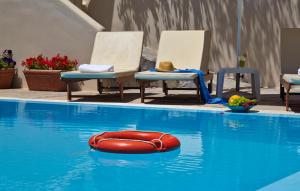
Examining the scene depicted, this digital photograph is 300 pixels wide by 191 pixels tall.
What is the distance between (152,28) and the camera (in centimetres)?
1266

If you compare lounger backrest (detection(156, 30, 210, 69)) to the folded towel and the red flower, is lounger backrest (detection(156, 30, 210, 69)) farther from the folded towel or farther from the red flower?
the red flower

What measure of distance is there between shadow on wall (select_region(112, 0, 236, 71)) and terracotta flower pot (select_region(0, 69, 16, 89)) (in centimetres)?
275

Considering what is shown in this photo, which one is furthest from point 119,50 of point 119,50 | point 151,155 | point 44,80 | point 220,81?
point 151,155

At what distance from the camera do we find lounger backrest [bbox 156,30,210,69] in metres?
9.77

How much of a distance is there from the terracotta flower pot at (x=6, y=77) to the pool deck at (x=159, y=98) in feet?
1.04

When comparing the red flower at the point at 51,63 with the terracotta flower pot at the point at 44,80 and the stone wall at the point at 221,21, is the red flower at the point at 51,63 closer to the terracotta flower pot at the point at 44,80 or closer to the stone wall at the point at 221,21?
the terracotta flower pot at the point at 44,80

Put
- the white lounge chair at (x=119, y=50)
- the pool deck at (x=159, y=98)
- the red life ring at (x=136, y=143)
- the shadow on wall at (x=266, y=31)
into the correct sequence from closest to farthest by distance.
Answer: the red life ring at (x=136, y=143), the pool deck at (x=159, y=98), the white lounge chair at (x=119, y=50), the shadow on wall at (x=266, y=31)

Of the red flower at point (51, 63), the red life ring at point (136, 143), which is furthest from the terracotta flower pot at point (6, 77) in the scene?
the red life ring at point (136, 143)

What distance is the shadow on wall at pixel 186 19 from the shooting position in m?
12.1

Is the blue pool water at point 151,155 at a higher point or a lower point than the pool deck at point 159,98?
lower

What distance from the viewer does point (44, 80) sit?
11086 mm

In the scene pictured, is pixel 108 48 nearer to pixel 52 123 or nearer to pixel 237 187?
pixel 52 123

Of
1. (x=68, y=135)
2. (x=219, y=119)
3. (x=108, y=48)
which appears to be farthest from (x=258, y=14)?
(x=68, y=135)

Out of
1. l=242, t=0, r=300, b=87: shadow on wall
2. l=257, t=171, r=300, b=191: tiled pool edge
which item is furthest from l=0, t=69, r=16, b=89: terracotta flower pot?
l=257, t=171, r=300, b=191: tiled pool edge
